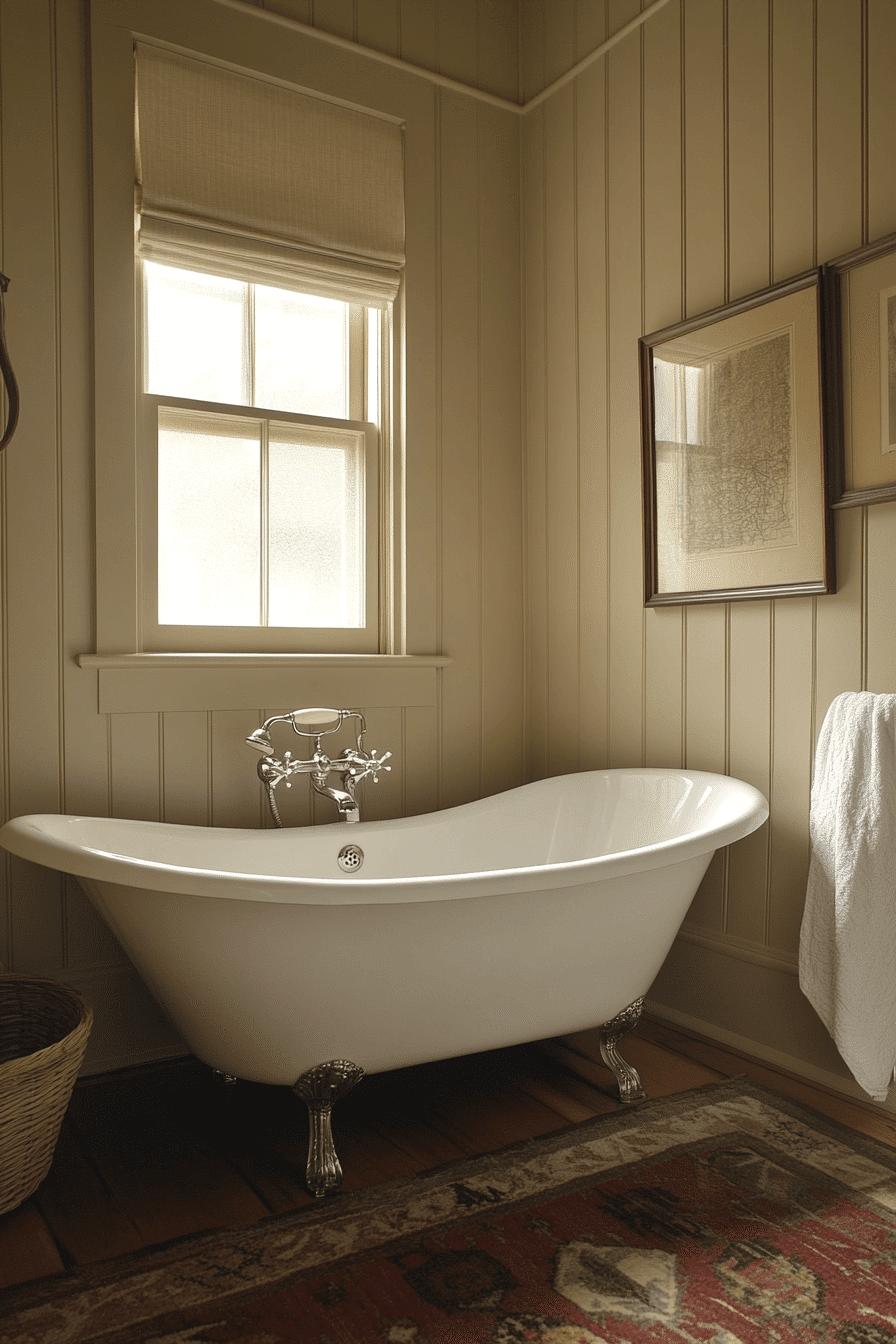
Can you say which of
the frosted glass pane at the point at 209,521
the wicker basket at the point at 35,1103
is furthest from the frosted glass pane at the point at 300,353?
the wicker basket at the point at 35,1103

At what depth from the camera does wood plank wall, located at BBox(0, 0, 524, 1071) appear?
2094 millimetres

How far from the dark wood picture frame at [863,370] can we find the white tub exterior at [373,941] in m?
0.67

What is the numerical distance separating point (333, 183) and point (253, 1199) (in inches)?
92.2

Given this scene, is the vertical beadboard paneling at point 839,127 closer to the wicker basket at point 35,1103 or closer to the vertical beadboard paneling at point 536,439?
the vertical beadboard paneling at point 536,439

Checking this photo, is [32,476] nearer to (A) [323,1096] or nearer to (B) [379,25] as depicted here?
(A) [323,1096]

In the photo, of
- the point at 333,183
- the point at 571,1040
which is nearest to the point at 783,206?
the point at 333,183

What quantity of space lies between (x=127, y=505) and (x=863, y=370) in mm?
1622

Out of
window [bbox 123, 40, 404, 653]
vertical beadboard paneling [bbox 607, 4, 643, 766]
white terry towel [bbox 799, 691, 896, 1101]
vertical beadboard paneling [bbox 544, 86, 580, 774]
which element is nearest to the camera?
white terry towel [bbox 799, 691, 896, 1101]

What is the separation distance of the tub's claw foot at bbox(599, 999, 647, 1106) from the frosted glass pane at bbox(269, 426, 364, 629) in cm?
123

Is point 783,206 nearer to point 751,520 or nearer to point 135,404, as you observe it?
point 751,520

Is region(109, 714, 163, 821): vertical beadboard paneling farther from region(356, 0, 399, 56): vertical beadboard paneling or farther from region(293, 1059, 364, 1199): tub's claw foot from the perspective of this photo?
region(356, 0, 399, 56): vertical beadboard paneling

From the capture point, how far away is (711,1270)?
141cm

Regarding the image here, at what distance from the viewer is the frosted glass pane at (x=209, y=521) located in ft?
7.79

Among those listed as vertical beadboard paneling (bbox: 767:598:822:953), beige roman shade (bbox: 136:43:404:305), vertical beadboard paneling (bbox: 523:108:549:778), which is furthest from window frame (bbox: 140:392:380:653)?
vertical beadboard paneling (bbox: 767:598:822:953)
